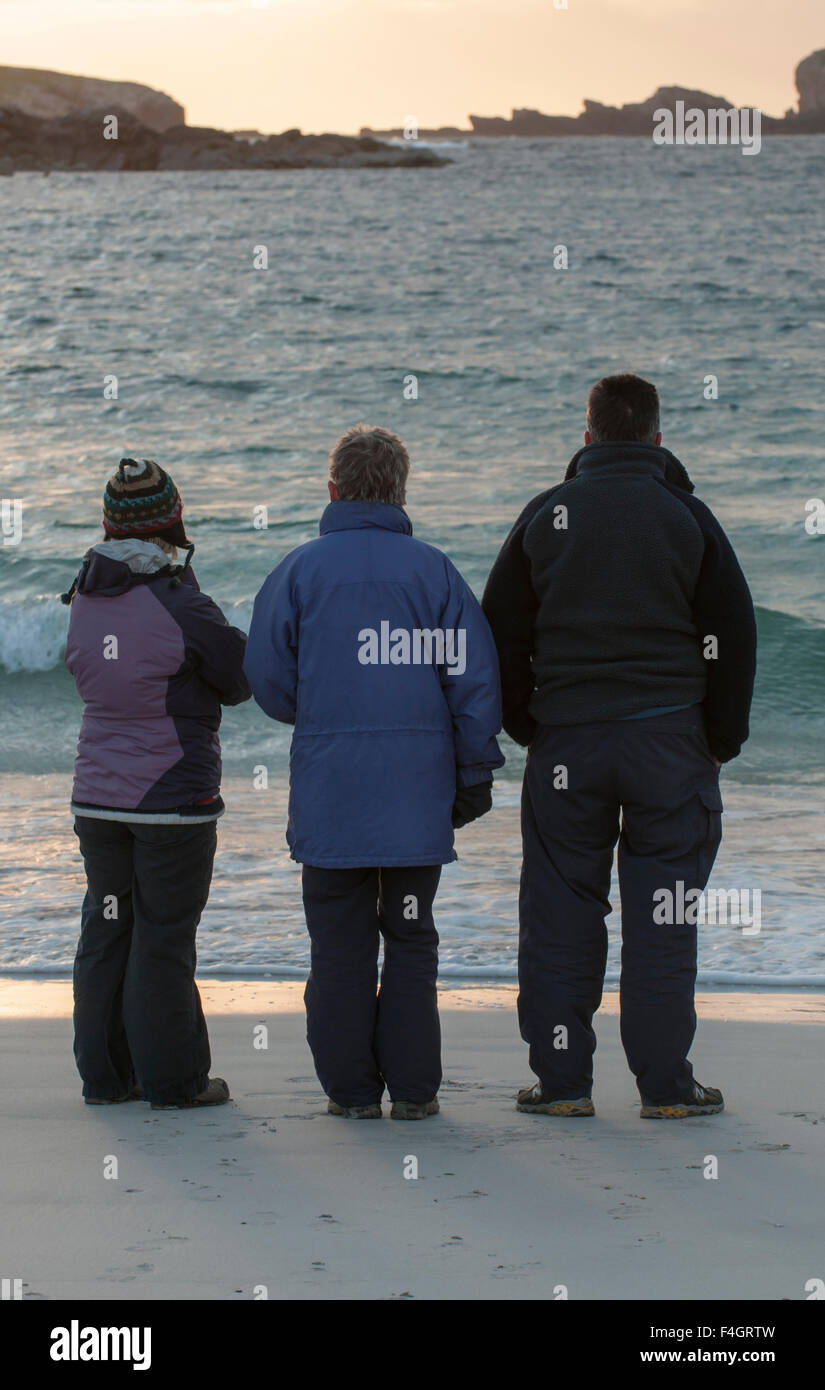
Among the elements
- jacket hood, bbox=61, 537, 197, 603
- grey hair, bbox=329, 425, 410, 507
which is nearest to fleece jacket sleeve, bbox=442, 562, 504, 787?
grey hair, bbox=329, 425, 410, 507

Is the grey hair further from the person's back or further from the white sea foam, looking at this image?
the white sea foam

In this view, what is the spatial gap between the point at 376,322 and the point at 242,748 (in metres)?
19.7

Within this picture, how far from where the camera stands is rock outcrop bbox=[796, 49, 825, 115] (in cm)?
15188

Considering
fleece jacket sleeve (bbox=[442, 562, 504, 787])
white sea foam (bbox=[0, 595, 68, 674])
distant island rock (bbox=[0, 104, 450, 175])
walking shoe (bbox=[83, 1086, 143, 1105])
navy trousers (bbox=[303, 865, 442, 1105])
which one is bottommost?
walking shoe (bbox=[83, 1086, 143, 1105])

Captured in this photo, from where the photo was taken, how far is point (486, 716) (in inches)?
124

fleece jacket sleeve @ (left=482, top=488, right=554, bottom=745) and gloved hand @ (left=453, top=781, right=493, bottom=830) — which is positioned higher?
fleece jacket sleeve @ (left=482, top=488, right=554, bottom=745)

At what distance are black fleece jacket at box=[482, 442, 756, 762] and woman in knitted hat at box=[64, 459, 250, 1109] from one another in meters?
0.69

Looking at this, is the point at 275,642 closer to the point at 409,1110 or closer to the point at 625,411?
the point at 625,411

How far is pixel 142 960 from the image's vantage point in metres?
3.28

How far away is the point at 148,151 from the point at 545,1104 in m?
89.0

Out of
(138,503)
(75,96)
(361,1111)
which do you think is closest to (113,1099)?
(361,1111)

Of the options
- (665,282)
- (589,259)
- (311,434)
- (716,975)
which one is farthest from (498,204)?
(716,975)

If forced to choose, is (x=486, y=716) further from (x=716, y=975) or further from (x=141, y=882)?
(x=716, y=975)

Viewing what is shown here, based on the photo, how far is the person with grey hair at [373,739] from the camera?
124 inches
